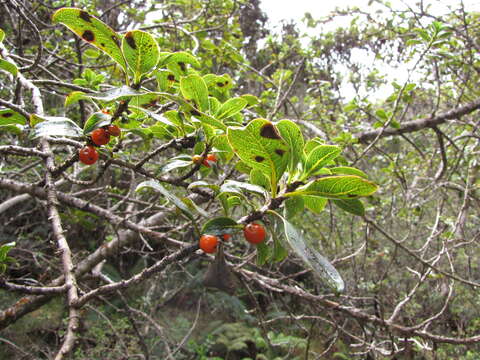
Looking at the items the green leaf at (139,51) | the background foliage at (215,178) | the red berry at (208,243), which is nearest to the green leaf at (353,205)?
the background foliage at (215,178)

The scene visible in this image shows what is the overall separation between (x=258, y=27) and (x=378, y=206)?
15.5ft

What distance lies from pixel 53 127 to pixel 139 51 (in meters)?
0.33

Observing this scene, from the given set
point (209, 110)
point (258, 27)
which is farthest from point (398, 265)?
point (209, 110)

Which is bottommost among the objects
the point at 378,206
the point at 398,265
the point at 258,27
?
the point at 398,265

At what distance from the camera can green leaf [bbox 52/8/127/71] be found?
794mm

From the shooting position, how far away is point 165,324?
5.59m

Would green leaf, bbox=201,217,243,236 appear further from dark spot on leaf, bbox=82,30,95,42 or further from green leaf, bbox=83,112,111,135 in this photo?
dark spot on leaf, bbox=82,30,95,42

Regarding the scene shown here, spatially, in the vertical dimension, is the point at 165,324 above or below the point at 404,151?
below

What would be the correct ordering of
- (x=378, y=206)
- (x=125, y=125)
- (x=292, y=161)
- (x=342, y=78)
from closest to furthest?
(x=292, y=161), (x=125, y=125), (x=378, y=206), (x=342, y=78)

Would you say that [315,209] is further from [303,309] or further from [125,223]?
[303,309]

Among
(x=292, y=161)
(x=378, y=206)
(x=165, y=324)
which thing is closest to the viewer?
(x=292, y=161)

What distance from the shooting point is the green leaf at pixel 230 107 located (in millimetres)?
1054

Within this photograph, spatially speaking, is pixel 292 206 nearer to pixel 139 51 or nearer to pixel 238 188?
pixel 238 188

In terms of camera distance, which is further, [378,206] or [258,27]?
[258,27]
